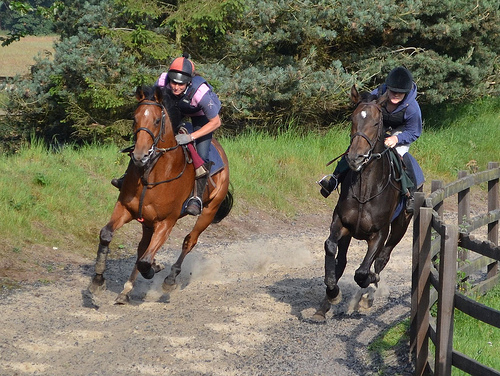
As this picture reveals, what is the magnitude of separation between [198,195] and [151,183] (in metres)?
1.08

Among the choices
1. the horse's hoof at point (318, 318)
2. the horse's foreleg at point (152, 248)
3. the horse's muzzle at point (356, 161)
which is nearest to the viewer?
the horse's muzzle at point (356, 161)

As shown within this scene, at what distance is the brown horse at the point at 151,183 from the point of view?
8328mm

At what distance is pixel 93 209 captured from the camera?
13.0m

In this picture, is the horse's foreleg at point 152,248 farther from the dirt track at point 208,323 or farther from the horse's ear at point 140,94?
the horse's ear at point 140,94

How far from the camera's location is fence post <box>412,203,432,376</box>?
6.39 meters

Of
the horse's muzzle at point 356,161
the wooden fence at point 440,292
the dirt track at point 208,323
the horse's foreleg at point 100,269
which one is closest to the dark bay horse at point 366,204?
the horse's muzzle at point 356,161

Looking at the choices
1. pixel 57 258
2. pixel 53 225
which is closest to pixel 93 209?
pixel 53 225

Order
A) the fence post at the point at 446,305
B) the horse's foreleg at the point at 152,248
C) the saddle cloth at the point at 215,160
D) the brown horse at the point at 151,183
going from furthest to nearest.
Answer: the saddle cloth at the point at 215,160 → the horse's foreleg at the point at 152,248 → the brown horse at the point at 151,183 → the fence post at the point at 446,305

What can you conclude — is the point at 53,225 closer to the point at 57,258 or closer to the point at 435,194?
the point at 57,258

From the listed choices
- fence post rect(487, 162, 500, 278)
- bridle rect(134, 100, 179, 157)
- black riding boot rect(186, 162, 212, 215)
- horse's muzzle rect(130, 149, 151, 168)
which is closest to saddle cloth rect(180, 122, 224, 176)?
black riding boot rect(186, 162, 212, 215)

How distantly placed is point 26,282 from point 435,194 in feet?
18.5

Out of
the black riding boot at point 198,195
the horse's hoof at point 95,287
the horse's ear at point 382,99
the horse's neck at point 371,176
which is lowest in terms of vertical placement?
the horse's hoof at point 95,287

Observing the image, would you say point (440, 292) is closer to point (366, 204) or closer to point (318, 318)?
point (366, 204)

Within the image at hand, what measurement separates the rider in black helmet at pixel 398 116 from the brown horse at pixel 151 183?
1796 millimetres
